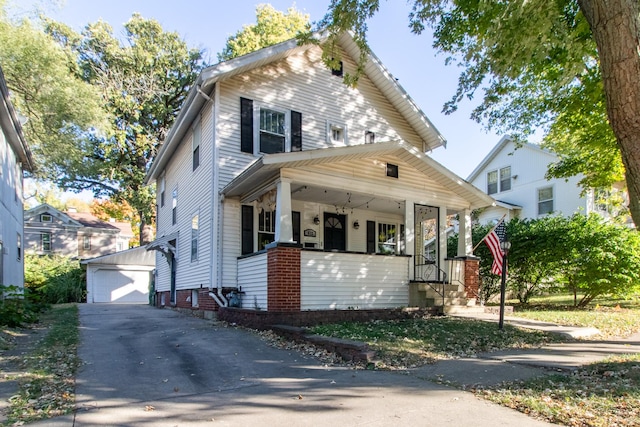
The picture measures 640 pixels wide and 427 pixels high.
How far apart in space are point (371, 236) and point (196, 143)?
643 centimetres

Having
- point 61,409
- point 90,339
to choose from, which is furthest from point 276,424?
point 90,339

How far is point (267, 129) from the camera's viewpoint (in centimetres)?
1232

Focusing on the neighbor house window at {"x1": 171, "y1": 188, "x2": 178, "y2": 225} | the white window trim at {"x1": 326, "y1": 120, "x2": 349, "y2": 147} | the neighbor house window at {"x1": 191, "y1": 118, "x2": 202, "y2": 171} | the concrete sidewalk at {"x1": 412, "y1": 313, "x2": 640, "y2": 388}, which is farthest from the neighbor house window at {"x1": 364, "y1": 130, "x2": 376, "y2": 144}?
the concrete sidewalk at {"x1": 412, "y1": 313, "x2": 640, "y2": 388}

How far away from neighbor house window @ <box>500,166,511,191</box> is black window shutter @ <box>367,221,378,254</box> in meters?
16.0

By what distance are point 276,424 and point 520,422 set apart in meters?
2.21

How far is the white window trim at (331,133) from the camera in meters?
13.4

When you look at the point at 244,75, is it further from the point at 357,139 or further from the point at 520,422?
Result: the point at 520,422

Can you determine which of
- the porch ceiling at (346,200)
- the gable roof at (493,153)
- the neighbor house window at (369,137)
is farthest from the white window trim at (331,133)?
the gable roof at (493,153)

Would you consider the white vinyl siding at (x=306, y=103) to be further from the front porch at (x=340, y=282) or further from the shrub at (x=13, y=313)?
the shrub at (x=13, y=313)

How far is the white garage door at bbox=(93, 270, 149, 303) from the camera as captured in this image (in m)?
27.4

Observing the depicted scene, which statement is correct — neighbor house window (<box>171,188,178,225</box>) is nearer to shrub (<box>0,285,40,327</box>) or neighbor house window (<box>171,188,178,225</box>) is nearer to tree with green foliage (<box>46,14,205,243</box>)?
shrub (<box>0,285,40,327</box>)

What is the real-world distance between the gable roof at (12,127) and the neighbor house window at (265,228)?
25.9ft

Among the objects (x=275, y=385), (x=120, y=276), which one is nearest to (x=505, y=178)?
(x=275, y=385)

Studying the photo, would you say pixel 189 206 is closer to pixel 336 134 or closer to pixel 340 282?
pixel 336 134
